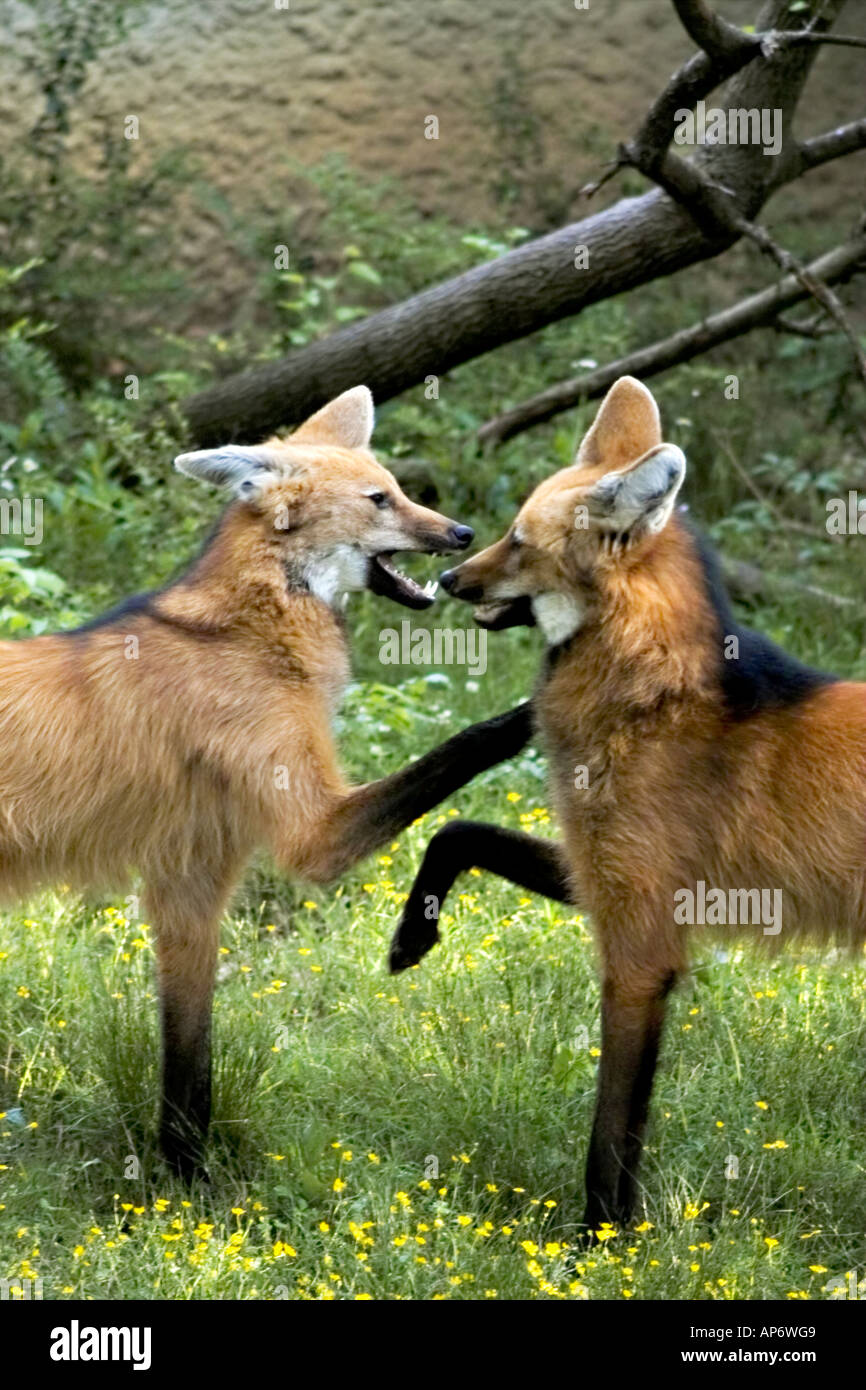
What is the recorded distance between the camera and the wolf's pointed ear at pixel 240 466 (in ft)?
12.3

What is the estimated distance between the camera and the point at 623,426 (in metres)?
3.62

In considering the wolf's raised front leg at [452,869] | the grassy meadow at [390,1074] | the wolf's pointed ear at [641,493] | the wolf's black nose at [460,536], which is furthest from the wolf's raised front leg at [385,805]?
the grassy meadow at [390,1074]

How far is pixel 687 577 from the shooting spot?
136 inches

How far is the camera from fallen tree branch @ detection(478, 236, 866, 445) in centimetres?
712

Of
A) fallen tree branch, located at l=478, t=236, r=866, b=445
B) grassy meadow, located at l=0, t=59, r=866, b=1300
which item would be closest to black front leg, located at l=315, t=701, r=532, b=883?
grassy meadow, located at l=0, t=59, r=866, b=1300

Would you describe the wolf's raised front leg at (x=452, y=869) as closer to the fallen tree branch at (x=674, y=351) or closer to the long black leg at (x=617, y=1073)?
the long black leg at (x=617, y=1073)

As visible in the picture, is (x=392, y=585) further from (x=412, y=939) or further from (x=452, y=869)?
(x=412, y=939)

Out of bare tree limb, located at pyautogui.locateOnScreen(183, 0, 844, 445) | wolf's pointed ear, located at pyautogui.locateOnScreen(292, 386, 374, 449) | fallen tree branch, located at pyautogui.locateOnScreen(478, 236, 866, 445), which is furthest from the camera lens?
fallen tree branch, located at pyautogui.locateOnScreen(478, 236, 866, 445)

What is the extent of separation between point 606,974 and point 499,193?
697 cm

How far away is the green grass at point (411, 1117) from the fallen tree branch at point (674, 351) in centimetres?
315

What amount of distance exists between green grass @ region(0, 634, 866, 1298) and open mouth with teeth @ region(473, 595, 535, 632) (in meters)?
1.03

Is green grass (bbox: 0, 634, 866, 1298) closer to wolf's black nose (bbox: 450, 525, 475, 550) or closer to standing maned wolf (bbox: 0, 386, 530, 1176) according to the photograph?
standing maned wolf (bbox: 0, 386, 530, 1176)

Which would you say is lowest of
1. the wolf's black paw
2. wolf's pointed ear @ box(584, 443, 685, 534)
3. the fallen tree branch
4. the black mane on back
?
the wolf's black paw

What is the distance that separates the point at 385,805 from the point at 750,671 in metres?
0.84
